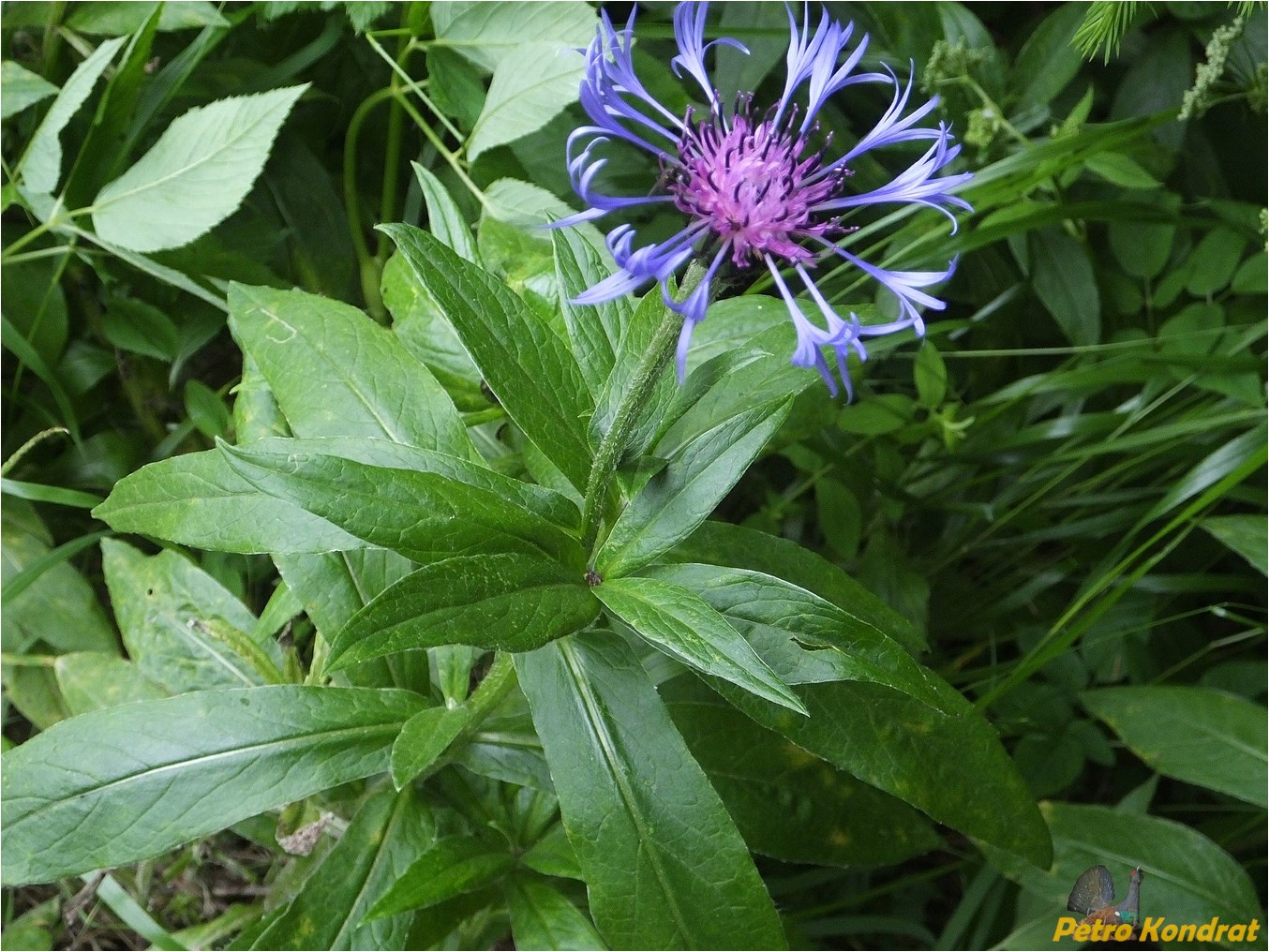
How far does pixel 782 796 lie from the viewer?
38.4 inches

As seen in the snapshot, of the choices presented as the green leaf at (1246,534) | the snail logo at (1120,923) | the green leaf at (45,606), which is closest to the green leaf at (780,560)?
the snail logo at (1120,923)

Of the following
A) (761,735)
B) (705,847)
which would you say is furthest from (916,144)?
(705,847)

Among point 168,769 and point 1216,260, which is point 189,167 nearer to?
point 168,769

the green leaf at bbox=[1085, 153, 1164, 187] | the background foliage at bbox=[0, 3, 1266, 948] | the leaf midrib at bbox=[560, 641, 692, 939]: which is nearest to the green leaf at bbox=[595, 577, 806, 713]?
the background foliage at bbox=[0, 3, 1266, 948]

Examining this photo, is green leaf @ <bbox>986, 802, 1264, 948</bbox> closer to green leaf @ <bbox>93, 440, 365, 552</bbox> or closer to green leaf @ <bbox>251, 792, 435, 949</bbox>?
green leaf @ <bbox>251, 792, 435, 949</bbox>

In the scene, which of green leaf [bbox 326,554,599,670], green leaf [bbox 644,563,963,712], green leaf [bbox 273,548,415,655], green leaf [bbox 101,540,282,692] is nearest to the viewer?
green leaf [bbox 326,554,599,670]

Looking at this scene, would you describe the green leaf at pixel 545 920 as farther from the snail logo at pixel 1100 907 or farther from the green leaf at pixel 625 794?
the snail logo at pixel 1100 907

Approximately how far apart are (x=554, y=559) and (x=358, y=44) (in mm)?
901

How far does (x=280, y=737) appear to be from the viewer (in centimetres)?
84

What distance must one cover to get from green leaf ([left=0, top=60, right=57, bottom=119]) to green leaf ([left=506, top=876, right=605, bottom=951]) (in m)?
0.96

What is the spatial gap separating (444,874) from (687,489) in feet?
1.32

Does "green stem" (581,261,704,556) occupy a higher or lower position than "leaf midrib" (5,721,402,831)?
higher

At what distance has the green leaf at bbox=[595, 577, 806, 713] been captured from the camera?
24.0 inches

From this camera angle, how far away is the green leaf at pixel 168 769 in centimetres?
81
